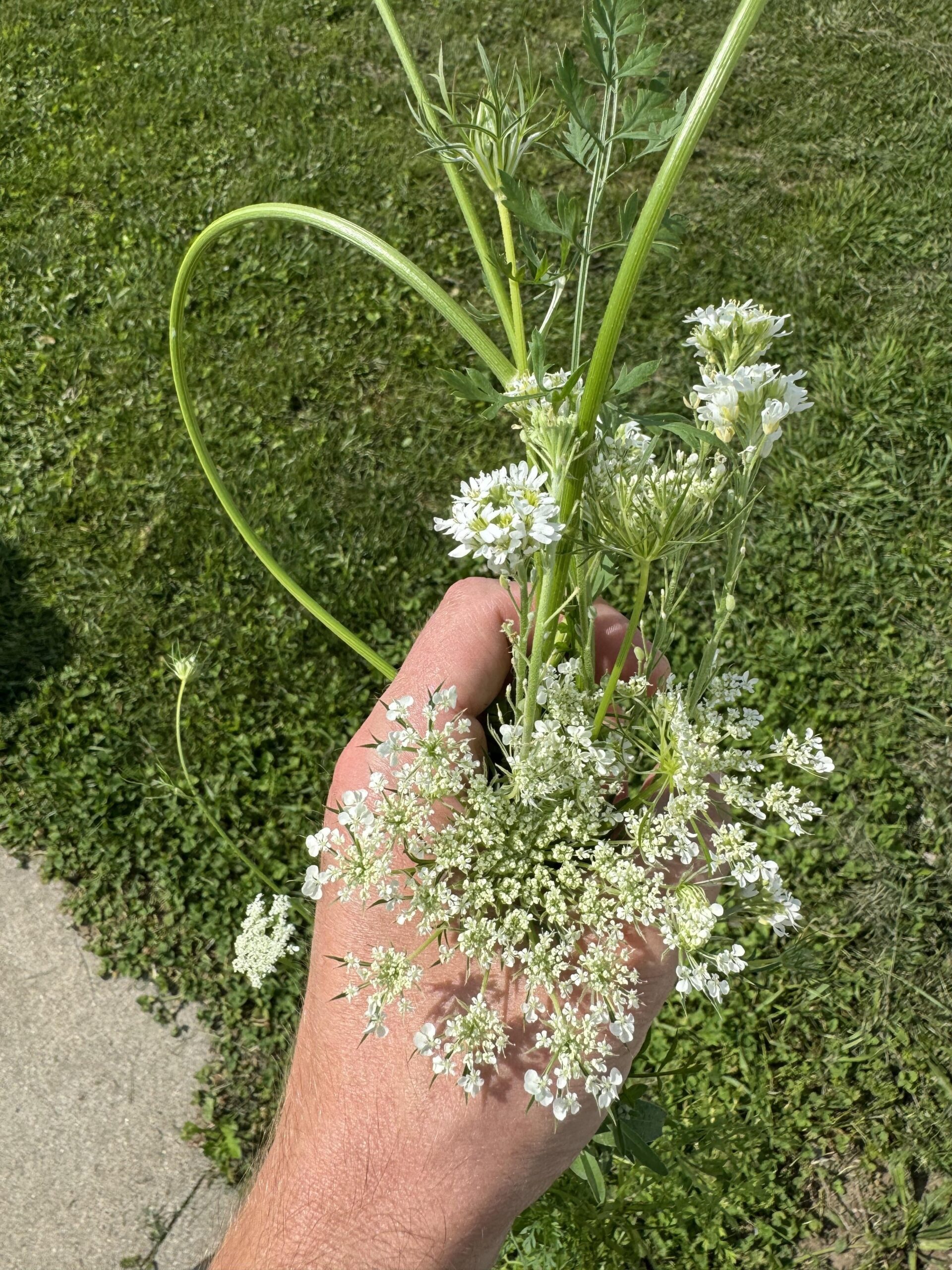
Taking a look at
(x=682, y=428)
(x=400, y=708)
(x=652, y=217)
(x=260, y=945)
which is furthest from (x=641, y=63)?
(x=260, y=945)

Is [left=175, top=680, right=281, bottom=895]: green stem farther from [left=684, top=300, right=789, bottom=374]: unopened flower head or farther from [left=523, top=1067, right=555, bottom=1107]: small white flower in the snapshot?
[left=684, top=300, right=789, bottom=374]: unopened flower head

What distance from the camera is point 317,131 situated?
380 centimetres

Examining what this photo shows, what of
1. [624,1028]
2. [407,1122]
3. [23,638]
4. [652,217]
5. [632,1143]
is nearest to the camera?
[652,217]

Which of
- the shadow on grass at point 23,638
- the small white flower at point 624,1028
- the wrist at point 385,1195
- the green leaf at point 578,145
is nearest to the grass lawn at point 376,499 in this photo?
the shadow on grass at point 23,638

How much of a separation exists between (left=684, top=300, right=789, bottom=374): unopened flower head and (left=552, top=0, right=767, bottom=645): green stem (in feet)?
0.51

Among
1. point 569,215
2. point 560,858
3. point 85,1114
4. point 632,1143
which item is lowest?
point 85,1114

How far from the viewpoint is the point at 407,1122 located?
124 centimetres

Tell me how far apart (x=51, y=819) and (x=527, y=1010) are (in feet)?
7.33

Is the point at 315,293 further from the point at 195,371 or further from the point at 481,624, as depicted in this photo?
the point at 481,624

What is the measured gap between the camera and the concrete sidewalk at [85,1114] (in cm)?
242

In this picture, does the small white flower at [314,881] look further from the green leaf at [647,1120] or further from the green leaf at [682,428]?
the green leaf at [647,1120]

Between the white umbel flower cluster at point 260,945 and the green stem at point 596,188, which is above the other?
the green stem at point 596,188

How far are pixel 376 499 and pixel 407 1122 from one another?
86.7 inches

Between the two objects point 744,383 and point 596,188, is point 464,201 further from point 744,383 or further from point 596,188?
point 744,383
